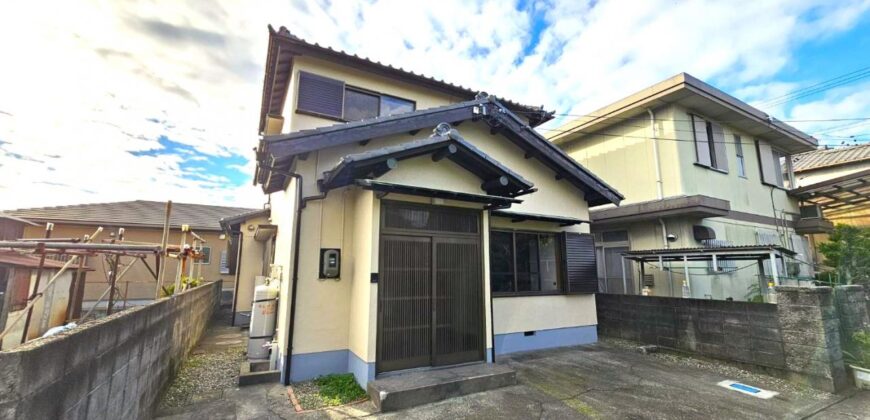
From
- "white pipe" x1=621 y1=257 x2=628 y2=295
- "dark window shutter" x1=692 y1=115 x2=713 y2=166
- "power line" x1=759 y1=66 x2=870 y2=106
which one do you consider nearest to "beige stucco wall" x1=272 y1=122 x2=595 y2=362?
"white pipe" x1=621 y1=257 x2=628 y2=295

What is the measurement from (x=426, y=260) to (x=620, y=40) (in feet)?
24.6

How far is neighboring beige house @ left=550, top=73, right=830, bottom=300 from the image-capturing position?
9.48 metres

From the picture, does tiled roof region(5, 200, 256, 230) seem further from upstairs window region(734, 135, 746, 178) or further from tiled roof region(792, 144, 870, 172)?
tiled roof region(792, 144, 870, 172)

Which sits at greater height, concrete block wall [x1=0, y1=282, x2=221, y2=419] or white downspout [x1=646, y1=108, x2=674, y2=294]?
white downspout [x1=646, y1=108, x2=674, y2=294]

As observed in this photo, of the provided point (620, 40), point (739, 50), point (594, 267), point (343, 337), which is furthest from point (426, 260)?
point (739, 50)

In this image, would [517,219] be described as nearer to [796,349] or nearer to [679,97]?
[796,349]

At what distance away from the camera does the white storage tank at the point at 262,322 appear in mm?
5938

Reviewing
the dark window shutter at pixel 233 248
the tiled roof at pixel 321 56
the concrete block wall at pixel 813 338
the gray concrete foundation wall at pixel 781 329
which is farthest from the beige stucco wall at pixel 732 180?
the dark window shutter at pixel 233 248

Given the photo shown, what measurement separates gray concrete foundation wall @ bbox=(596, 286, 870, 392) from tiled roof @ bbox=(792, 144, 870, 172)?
14.8 metres

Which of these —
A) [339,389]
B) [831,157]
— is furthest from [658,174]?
[831,157]

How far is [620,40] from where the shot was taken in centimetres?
864

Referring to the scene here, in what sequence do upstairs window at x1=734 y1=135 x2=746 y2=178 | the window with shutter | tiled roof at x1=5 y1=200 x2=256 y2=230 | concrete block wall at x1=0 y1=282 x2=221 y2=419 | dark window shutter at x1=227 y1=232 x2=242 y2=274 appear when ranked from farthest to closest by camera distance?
tiled roof at x1=5 y1=200 x2=256 y2=230 < dark window shutter at x1=227 y1=232 x2=242 y2=274 < upstairs window at x1=734 y1=135 x2=746 y2=178 < the window with shutter < concrete block wall at x1=0 y1=282 x2=221 y2=419

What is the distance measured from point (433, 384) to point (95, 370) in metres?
3.34

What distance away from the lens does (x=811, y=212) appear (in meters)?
13.2
